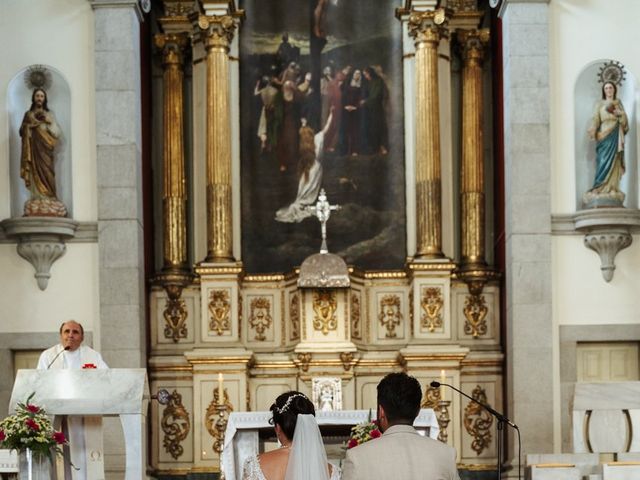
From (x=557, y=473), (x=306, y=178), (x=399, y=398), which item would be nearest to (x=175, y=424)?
(x=306, y=178)

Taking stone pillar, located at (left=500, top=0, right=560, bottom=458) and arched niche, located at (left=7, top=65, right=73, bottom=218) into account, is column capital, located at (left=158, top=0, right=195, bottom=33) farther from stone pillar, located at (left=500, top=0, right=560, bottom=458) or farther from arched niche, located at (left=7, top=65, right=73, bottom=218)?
stone pillar, located at (left=500, top=0, right=560, bottom=458)

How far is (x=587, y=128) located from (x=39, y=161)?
6.15 meters

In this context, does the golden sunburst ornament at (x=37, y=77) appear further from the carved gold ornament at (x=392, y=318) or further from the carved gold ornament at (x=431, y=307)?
the carved gold ornament at (x=431, y=307)

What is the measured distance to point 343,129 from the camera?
16859mm

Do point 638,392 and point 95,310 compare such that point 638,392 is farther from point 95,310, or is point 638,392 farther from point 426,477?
point 426,477

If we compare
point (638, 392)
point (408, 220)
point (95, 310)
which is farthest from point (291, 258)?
point (638, 392)

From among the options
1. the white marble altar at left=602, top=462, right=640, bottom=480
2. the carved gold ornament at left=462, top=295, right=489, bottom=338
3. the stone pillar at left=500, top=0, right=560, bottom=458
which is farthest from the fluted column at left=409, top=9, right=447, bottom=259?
the white marble altar at left=602, top=462, right=640, bottom=480

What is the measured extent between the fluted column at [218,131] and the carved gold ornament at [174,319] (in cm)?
75

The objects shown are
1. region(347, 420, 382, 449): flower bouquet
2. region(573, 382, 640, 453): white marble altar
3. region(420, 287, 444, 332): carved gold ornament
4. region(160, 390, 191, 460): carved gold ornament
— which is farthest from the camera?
region(160, 390, 191, 460): carved gold ornament

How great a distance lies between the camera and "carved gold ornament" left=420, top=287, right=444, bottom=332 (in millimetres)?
15695

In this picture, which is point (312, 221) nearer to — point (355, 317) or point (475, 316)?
point (355, 317)

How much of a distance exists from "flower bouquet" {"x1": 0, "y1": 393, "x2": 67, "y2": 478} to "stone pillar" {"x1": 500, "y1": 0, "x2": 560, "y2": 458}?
6.30 meters

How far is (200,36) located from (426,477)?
1189 centimetres

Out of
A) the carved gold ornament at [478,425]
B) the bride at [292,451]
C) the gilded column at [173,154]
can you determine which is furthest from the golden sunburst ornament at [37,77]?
the bride at [292,451]
